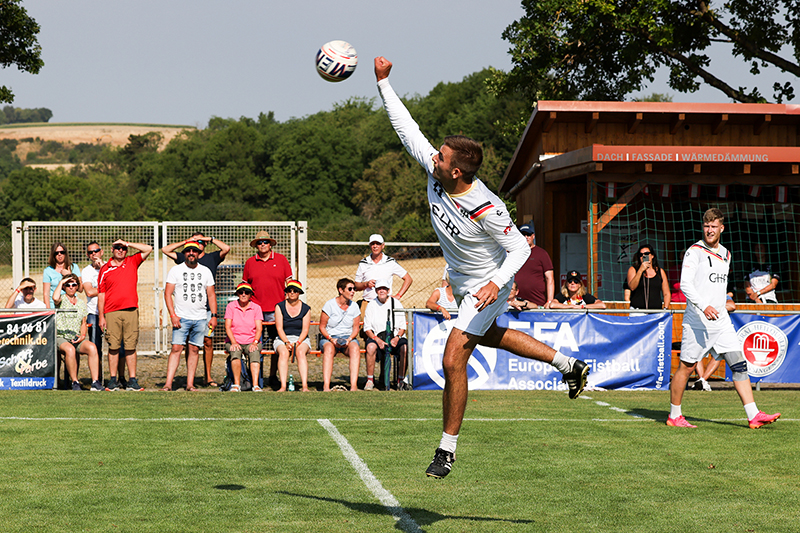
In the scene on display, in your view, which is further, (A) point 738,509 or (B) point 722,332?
(B) point 722,332

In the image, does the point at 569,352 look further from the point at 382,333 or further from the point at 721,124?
the point at 721,124

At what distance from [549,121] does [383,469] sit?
1218cm

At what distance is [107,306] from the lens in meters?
12.8

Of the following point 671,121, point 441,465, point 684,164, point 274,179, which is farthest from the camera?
point 274,179

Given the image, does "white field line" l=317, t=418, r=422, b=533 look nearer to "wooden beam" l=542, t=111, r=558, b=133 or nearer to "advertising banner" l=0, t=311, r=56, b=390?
"advertising banner" l=0, t=311, r=56, b=390

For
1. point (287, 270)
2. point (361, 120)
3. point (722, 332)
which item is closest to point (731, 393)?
point (722, 332)

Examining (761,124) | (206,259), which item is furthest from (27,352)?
(761,124)

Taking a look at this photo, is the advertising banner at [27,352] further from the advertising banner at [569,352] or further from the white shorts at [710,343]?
the white shorts at [710,343]

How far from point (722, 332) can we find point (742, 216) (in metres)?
9.08

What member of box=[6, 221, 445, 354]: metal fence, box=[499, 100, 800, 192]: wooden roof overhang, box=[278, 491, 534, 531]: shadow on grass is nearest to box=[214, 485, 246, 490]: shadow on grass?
box=[278, 491, 534, 531]: shadow on grass

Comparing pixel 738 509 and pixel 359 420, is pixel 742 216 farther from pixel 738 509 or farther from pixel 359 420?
pixel 738 509

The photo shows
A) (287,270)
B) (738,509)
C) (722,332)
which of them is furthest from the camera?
(287,270)

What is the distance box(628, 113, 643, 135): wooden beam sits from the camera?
17.3 m

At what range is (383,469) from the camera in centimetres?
674
